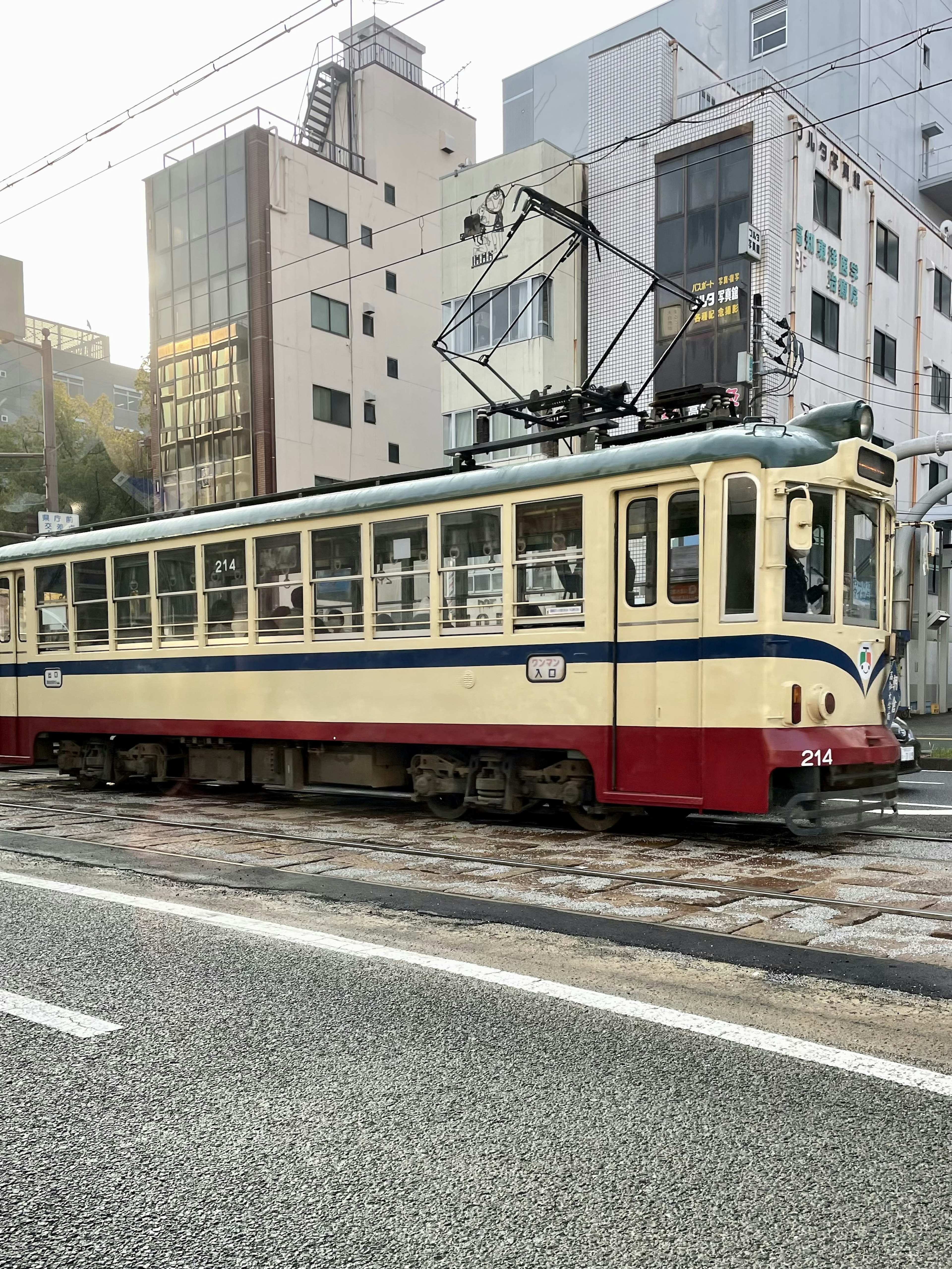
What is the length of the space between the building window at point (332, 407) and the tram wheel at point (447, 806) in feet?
85.1

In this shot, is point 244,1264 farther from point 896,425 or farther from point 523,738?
point 896,425

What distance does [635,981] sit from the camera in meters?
4.77

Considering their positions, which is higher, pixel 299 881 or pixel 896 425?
pixel 896 425

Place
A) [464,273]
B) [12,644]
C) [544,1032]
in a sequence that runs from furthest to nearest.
A: [464,273] < [12,644] < [544,1032]

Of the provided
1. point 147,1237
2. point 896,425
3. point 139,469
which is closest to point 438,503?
point 147,1237

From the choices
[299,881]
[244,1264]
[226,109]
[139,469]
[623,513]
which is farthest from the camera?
[139,469]

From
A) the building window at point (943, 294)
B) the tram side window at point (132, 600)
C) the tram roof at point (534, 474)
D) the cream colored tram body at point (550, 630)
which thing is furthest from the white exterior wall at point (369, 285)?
the cream colored tram body at point (550, 630)

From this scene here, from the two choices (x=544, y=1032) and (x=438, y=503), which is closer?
(x=544, y=1032)

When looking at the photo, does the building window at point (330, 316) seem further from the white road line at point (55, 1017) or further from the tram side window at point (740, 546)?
the white road line at point (55, 1017)

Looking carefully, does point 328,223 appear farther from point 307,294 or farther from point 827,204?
point 827,204

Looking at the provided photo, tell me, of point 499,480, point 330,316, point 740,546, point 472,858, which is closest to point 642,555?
point 740,546

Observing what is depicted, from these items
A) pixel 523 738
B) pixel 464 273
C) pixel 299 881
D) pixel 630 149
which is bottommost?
pixel 299 881

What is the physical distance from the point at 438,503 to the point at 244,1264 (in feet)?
25.1

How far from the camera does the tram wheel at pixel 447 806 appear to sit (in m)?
10.1
